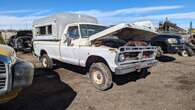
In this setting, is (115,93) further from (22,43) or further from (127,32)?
(22,43)

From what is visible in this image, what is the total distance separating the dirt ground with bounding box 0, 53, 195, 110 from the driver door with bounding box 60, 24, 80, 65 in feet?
2.32

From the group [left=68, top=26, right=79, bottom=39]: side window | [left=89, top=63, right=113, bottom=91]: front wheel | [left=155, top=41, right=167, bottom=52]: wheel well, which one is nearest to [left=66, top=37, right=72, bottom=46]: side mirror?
[left=68, top=26, right=79, bottom=39]: side window

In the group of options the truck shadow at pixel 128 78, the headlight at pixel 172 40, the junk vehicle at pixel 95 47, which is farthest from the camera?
the headlight at pixel 172 40

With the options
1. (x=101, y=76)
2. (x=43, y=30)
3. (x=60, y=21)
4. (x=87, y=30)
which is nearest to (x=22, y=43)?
(x=43, y=30)

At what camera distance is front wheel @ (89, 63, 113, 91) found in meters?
6.67

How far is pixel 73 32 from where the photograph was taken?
8.37 m

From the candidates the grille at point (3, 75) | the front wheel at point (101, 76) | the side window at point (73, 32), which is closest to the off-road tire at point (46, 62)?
the side window at point (73, 32)

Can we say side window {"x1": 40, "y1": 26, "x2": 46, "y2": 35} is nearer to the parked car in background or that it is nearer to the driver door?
→ the driver door

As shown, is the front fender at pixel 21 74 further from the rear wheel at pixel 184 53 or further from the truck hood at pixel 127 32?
the rear wheel at pixel 184 53

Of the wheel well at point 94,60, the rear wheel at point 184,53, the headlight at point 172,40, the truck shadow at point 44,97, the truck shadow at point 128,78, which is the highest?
the headlight at point 172,40

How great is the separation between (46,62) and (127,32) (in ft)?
13.5

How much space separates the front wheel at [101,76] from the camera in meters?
6.67

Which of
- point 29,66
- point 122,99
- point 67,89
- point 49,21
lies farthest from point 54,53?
point 29,66

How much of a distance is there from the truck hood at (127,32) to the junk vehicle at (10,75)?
306cm
